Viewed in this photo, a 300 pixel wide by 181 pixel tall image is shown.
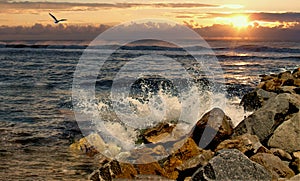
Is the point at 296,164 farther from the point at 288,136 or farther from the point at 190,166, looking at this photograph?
the point at 190,166

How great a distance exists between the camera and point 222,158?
5.98m

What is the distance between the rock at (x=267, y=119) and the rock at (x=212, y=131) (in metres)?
0.34

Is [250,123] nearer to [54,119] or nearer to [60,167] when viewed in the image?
[60,167]

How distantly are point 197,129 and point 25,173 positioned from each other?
3.46 m

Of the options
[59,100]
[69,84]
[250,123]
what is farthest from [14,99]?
[250,123]

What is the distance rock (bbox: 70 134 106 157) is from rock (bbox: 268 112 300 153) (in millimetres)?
3645

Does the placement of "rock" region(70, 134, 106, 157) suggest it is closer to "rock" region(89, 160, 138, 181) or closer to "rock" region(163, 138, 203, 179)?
"rock" region(89, 160, 138, 181)

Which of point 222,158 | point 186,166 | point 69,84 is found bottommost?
point 69,84

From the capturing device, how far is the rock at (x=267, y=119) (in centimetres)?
878

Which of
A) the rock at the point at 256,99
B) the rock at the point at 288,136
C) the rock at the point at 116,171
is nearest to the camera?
the rock at the point at 116,171

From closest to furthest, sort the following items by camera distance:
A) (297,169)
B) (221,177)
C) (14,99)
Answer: (221,177), (297,169), (14,99)

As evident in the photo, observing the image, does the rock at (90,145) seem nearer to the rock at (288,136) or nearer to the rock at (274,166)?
the rock at (288,136)

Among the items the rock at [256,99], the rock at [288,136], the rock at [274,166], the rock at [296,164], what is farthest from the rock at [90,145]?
the rock at [256,99]

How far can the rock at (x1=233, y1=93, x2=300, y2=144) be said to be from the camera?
346 inches
